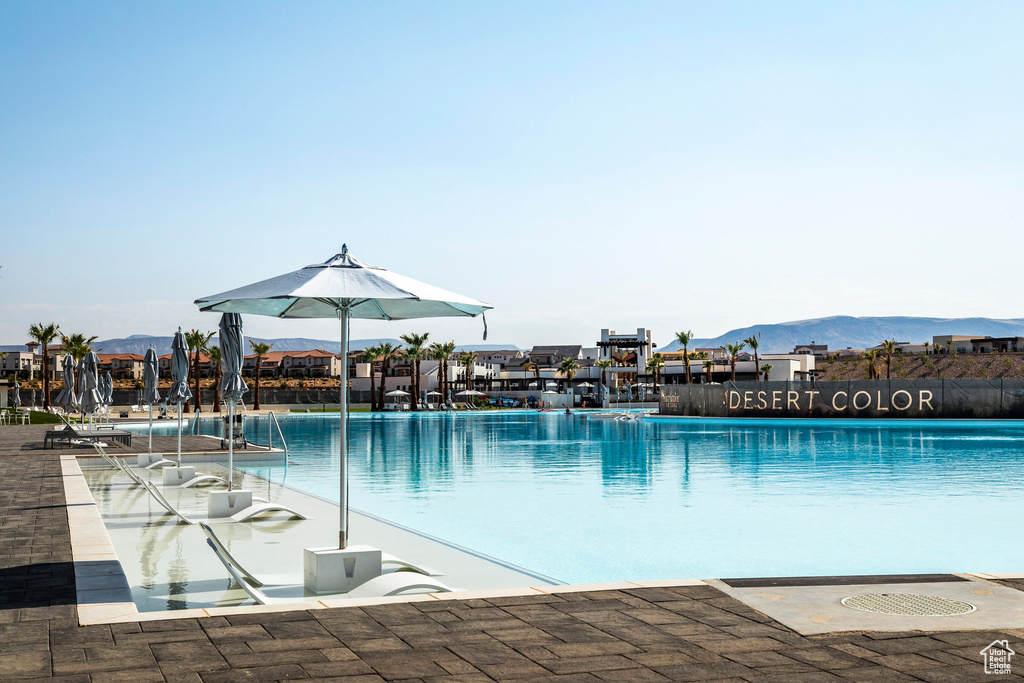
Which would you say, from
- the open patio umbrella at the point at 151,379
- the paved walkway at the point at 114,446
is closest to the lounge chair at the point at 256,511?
the open patio umbrella at the point at 151,379

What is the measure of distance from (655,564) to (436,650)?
5.80 m

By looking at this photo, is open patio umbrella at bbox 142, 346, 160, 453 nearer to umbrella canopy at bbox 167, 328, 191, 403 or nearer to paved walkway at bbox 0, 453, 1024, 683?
umbrella canopy at bbox 167, 328, 191, 403

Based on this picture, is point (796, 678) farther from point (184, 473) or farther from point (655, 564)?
point (184, 473)

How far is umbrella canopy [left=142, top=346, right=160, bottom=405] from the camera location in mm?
18047

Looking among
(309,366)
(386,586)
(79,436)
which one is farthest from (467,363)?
(386,586)

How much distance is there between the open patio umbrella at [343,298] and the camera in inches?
249

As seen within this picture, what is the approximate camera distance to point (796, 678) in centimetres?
385

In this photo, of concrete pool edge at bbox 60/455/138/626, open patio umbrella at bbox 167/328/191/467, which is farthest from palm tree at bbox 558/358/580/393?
concrete pool edge at bbox 60/455/138/626

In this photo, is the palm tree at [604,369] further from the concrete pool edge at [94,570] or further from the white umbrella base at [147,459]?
the concrete pool edge at [94,570]

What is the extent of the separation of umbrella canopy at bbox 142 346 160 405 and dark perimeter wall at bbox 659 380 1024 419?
31258 millimetres

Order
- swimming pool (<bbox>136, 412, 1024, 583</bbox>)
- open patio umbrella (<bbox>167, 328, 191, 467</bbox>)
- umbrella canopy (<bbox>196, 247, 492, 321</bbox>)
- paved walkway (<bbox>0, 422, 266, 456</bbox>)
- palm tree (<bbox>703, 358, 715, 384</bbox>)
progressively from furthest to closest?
palm tree (<bbox>703, 358, 715, 384</bbox>) < paved walkway (<bbox>0, 422, 266, 456</bbox>) < open patio umbrella (<bbox>167, 328, 191, 467</bbox>) < swimming pool (<bbox>136, 412, 1024, 583</bbox>) < umbrella canopy (<bbox>196, 247, 492, 321</bbox>)

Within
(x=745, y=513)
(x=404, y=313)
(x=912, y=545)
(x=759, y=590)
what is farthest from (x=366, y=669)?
(x=745, y=513)

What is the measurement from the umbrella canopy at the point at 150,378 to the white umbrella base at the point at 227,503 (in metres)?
8.16

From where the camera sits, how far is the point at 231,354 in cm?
1149
